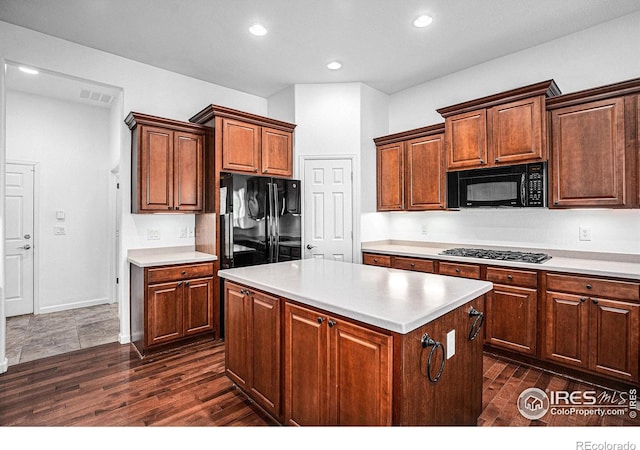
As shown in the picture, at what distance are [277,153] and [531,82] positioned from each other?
288 centimetres

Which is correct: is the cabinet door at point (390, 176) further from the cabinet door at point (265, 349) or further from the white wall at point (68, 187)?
the white wall at point (68, 187)

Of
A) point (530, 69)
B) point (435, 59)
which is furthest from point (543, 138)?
point (435, 59)

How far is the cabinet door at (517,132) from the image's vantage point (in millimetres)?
2973

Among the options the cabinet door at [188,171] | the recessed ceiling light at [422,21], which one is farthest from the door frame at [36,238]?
the recessed ceiling light at [422,21]

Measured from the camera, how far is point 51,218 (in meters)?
4.64

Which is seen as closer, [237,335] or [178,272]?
[237,335]

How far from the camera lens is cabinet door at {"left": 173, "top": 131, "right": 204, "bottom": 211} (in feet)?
11.8

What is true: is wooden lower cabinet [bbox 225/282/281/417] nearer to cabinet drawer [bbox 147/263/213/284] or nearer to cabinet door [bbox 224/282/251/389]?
cabinet door [bbox 224/282/251/389]

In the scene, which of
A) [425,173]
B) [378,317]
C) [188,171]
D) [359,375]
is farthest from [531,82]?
[188,171]

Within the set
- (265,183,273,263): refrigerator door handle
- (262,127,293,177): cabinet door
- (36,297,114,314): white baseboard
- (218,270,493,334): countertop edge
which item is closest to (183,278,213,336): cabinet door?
(265,183,273,263): refrigerator door handle

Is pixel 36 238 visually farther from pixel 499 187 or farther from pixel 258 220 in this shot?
pixel 499 187

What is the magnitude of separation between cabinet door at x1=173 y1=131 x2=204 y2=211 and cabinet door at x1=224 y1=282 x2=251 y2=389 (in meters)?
1.67

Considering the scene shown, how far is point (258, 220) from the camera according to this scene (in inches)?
148

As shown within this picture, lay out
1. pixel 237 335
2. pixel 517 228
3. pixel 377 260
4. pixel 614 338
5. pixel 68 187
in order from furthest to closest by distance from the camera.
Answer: pixel 68 187 < pixel 377 260 < pixel 517 228 < pixel 614 338 < pixel 237 335
